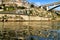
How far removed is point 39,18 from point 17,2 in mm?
8881

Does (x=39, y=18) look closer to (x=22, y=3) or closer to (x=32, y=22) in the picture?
(x=32, y=22)

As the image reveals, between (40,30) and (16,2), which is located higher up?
(16,2)

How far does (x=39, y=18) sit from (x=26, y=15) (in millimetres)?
2163

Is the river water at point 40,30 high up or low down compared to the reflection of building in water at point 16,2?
down

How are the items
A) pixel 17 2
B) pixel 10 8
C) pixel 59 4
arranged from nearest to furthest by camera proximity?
pixel 10 8 < pixel 17 2 < pixel 59 4

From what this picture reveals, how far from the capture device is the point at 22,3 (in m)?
49.7

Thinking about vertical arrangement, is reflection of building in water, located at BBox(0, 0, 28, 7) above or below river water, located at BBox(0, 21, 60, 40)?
above

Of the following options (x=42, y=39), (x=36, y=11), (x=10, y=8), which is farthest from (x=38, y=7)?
(x=42, y=39)

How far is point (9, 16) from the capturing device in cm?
3922

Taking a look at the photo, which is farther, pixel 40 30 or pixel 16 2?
pixel 16 2

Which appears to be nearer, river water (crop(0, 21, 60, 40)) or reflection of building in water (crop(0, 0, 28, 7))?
river water (crop(0, 21, 60, 40))

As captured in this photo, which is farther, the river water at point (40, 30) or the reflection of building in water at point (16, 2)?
the reflection of building in water at point (16, 2)

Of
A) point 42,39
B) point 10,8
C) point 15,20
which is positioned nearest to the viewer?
point 42,39

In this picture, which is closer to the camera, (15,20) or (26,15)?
(15,20)
